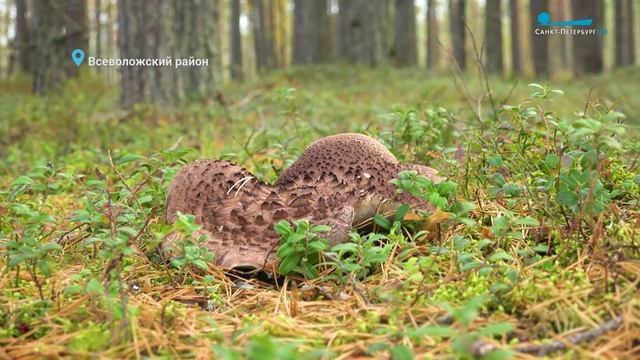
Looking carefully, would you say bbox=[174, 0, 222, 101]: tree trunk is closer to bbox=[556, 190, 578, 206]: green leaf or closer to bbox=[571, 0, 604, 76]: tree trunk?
bbox=[556, 190, 578, 206]: green leaf

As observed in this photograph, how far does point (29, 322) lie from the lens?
6.80 ft

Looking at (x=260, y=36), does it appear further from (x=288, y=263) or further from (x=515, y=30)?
(x=288, y=263)

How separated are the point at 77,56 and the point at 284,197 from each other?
881 centimetres

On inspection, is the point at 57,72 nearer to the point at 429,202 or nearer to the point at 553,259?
the point at 429,202

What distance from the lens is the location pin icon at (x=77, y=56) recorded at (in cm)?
985

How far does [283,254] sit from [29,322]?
0.93 metres

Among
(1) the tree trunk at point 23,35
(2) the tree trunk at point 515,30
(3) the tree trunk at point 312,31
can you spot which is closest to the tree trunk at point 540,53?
(3) the tree trunk at point 312,31

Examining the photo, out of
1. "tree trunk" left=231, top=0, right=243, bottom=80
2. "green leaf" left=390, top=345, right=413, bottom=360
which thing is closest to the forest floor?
"green leaf" left=390, top=345, right=413, bottom=360

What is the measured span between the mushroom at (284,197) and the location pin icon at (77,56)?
26.2ft

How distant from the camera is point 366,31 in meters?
15.8

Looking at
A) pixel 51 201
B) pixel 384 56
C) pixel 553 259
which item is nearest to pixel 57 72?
pixel 51 201

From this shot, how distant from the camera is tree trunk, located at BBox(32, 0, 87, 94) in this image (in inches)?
405

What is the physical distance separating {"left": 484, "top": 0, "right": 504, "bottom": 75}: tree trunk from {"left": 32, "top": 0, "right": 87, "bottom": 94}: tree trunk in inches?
387

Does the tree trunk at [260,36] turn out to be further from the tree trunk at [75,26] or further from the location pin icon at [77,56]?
the location pin icon at [77,56]
